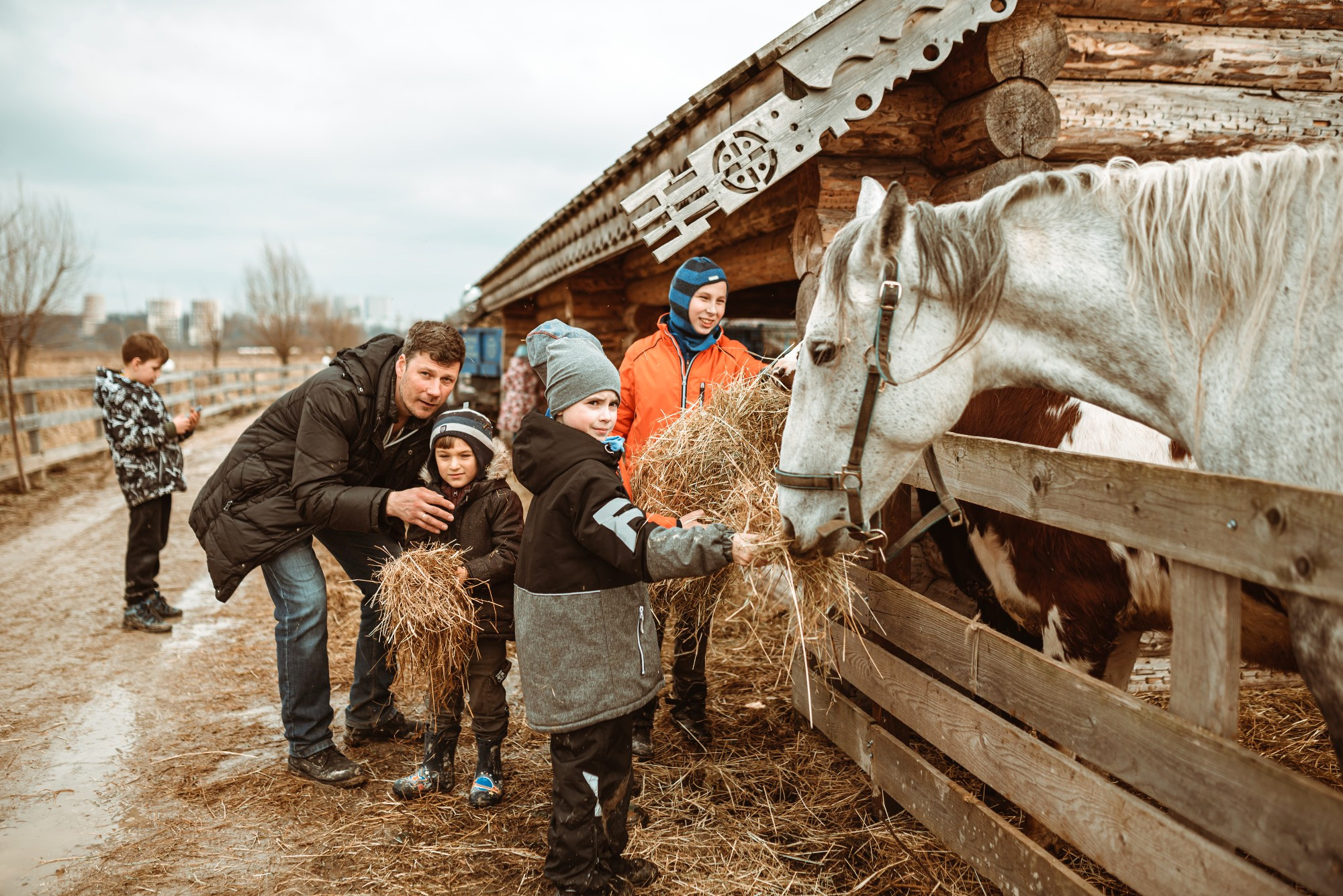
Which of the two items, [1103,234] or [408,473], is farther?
[408,473]

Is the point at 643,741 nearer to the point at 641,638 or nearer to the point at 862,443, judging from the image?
the point at 641,638

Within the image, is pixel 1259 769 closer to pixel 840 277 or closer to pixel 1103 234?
pixel 1103 234

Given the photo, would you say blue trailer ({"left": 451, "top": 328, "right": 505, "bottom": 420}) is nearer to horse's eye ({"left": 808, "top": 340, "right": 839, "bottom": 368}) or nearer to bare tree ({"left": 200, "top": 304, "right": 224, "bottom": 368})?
horse's eye ({"left": 808, "top": 340, "right": 839, "bottom": 368})

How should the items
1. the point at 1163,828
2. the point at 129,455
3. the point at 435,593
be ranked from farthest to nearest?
the point at 129,455 < the point at 435,593 < the point at 1163,828

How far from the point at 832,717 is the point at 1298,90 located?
3871 millimetres

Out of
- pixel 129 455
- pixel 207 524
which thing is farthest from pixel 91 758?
pixel 129 455

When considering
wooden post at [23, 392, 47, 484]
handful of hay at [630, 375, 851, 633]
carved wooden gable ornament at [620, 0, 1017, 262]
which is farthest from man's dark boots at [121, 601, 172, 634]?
wooden post at [23, 392, 47, 484]

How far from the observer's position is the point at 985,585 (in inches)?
126

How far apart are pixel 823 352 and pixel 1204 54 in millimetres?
3166

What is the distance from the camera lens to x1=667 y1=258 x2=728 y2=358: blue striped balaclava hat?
136 inches

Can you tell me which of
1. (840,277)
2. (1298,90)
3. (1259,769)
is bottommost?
(1259,769)

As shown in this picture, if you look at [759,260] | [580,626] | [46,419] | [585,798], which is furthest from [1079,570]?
[46,419]

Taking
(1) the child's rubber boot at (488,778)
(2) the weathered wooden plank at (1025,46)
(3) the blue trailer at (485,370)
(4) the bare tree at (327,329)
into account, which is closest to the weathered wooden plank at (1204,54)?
(2) the weathered wooden plank at (1025,46)

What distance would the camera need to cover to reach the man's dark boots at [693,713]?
3.70m
